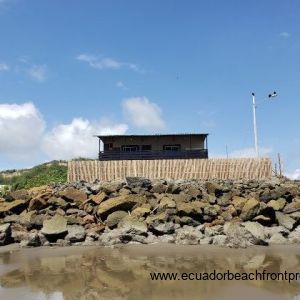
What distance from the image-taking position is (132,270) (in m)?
12.5

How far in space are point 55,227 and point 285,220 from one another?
32.4 feet

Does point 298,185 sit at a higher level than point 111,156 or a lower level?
lower

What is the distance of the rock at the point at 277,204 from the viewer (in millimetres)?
19938

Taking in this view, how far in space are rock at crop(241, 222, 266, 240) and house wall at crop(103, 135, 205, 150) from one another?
20963mm

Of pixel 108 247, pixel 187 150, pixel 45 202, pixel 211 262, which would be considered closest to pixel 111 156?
pixel 187 150

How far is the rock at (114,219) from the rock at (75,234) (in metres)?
1.40

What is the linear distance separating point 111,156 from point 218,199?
17.8 metres

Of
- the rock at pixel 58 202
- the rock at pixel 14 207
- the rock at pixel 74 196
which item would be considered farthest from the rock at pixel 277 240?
the rock at pixel 14 207

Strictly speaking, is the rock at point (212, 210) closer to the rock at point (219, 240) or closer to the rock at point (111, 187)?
the rock at point (219, 240)

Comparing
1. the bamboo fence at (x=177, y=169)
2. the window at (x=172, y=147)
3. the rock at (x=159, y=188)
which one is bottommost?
the rock at (x=159, y=188)

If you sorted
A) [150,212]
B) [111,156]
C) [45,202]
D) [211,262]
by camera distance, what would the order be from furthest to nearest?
[111,156] < [45,202] < [150,212] < [211,262]

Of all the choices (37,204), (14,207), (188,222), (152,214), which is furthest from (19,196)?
(188,222)

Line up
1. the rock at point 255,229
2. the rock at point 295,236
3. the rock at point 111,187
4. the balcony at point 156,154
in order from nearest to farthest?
the rock at point 255,229, the rock at point 295,236, the rock at point 111,187, the balcony at point 156,154

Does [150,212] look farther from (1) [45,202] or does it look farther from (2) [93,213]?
(1) [45,202]
